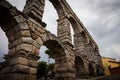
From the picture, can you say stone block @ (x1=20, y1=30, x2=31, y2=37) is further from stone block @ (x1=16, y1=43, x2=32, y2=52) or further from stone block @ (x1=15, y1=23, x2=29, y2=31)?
stone block @ (x1=16, y1=43, x2=32, y2=52)

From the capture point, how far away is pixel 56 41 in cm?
679

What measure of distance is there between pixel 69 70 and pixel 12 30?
4061 mm

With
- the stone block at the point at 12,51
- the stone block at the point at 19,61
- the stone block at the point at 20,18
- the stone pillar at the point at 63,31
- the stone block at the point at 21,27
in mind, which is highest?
the stone pillar at the point at 63,31

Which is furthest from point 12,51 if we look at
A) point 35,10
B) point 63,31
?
point 63,31

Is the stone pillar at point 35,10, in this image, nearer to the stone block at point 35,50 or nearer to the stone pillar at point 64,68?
the stone block at point 35,50

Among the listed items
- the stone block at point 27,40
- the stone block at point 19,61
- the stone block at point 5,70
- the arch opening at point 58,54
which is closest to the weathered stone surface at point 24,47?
the stone block at point 27,40

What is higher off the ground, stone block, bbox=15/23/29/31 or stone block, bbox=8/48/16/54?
stone block, bbox=15/23/29/31

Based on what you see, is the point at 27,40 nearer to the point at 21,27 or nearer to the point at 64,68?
the point at 21,27

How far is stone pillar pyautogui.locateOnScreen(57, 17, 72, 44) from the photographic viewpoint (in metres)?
8.45

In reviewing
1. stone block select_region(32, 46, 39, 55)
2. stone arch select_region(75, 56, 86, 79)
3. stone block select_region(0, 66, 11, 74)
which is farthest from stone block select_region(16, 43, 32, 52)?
stone arch select_region(75, 56, 86, 79)

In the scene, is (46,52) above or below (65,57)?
above

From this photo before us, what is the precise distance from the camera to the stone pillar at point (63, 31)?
845 cm

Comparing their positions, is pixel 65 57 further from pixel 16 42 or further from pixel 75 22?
pixel 75 22

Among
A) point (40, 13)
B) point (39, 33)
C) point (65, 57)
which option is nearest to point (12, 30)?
point (39, 33)
